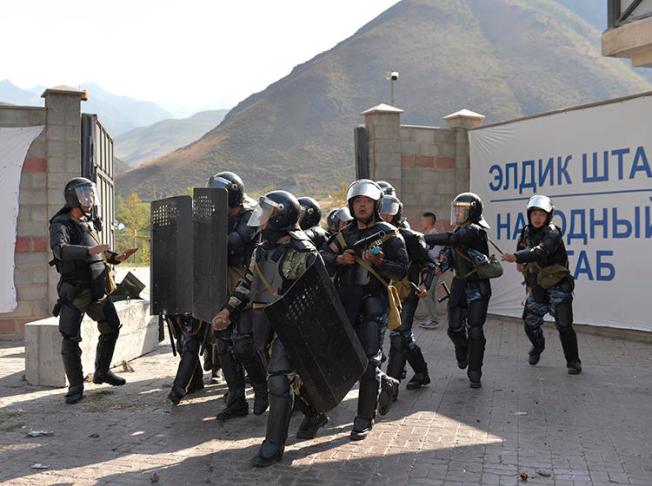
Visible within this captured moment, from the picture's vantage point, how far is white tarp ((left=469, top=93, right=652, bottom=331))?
1052cm

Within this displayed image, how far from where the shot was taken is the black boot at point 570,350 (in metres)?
8.39

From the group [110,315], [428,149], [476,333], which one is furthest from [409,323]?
[428,149]

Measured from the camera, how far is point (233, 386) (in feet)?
21.6

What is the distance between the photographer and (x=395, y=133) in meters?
13.6

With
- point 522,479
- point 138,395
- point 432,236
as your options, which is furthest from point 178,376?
point 522,479

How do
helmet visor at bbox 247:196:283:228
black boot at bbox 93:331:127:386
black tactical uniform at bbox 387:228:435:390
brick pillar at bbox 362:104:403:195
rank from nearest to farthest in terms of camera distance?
helmet visor at bbox 247:196:283:228
black tactical uniform at bbox 387:228:435:390
black boot at bbox 93:331:127:386
brick pillar at bbox 362:104:403:195

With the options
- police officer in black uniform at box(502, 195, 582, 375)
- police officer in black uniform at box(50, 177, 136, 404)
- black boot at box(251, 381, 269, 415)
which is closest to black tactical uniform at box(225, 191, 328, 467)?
black boot at box(251, 381, 269, 415)

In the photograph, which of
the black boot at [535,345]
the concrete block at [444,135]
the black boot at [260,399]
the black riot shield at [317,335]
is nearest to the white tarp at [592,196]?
the concrete block at [444,135]

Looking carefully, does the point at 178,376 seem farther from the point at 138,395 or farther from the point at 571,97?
the point at 571,97

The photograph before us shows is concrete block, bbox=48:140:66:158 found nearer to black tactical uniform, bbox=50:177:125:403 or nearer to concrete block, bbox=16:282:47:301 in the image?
concrete block, bbox=16:282:47:301

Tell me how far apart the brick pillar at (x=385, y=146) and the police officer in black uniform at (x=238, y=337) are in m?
6.86

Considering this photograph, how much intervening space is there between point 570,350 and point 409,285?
237 centimetres

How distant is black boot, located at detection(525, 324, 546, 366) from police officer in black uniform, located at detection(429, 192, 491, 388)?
120 centimetres

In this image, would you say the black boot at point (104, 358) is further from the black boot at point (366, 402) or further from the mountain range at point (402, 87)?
the mountain range at point (402, 87)
